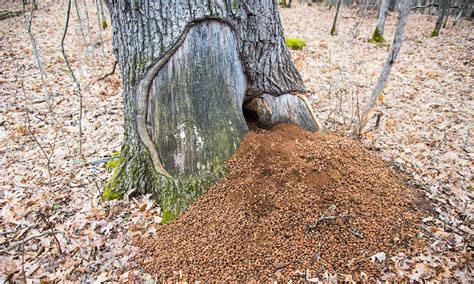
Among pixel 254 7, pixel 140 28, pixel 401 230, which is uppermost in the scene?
pixel 254 7

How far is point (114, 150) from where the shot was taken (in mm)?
4402

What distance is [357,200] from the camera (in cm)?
260

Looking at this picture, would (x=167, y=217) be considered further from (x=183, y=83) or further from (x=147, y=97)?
(x=183, y=83)

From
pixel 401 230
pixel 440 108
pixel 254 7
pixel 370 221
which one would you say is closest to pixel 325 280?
pixel 370 221

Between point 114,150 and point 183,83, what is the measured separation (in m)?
2.44

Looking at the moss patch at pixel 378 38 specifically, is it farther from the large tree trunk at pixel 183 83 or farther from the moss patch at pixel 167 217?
the moss patch at pixel 167 217

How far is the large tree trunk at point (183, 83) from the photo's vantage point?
2.52 m

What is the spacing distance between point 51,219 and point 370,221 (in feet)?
11.3

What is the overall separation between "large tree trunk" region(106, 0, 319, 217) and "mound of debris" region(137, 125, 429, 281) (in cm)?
27

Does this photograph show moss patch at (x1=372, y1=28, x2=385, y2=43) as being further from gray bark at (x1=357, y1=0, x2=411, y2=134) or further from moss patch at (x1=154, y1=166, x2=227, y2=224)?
moss patch at (x1=154, y1=166, x2=227, y2=224)

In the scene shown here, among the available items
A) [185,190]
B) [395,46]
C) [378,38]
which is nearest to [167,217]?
[185,190]

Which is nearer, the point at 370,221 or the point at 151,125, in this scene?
the point at 370,221

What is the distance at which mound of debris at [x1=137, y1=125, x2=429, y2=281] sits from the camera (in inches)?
88.7

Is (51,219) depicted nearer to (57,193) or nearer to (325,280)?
(57,193)
